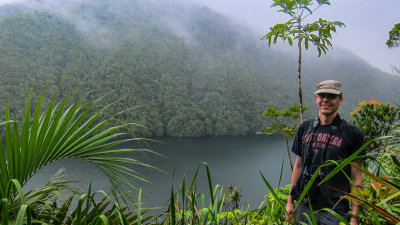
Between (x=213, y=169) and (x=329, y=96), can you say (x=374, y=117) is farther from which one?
(x=213, y=169)

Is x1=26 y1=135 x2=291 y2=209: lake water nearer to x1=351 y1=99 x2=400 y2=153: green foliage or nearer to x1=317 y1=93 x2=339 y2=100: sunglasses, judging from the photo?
x1=351 y1=99 x2=400 y2=153: green foliage

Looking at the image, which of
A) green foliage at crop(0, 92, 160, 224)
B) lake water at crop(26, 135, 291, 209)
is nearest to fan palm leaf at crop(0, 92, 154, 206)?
green foliage at crop(0, 92, 160, 224)

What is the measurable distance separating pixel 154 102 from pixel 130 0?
206ft

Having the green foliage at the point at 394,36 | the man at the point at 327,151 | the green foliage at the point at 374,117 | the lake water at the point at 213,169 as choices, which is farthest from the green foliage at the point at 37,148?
the lake water at the point at 213,169

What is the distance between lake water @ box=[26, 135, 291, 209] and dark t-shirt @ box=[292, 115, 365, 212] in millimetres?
11504

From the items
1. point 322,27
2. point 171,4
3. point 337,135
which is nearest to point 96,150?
point 337,135

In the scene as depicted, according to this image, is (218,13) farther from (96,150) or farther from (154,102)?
(96,150)

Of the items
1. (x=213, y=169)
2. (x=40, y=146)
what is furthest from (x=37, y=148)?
(x=213, y=169)

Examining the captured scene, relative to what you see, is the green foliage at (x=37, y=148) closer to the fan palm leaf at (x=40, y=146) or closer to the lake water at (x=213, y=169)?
the fan palm leaf at (x=40, y=146)

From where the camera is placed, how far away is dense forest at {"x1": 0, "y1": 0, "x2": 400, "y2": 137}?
48.7 m

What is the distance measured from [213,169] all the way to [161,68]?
47449 millimetres

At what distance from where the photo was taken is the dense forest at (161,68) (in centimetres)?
4869

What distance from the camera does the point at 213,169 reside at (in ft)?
73.3

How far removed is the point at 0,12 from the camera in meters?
82.5
